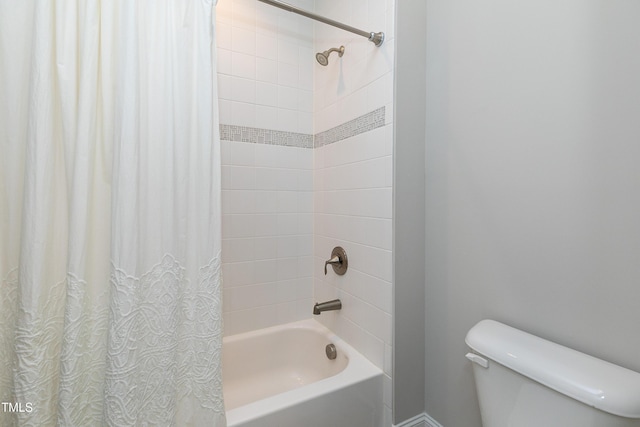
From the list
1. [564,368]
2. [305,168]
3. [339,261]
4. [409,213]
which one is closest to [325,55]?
[305,168]

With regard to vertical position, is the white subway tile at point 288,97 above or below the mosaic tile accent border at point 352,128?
above

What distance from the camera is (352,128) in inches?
56.6

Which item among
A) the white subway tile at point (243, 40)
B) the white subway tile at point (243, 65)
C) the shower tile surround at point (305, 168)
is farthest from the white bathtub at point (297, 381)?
the white subway tile at point (243, 40)

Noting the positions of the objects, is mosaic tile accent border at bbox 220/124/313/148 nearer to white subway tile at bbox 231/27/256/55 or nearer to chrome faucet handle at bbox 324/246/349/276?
white subway tile at bbox 231/27/256/55

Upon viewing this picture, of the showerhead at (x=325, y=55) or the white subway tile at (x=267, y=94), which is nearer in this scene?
the showerhead at (x=325, y=55)

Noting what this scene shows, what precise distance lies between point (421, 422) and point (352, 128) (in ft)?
4.69

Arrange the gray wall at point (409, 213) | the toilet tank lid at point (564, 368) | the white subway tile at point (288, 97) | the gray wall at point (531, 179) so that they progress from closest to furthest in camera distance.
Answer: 1. the toilet tank lid at point (564, 368)
2. the gray wall at point (531, 179)
3. the gray wall at point (409, 213)
4. the white subway tile at point (288, 97)

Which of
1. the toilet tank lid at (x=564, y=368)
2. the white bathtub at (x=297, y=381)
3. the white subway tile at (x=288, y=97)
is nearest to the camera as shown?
the toilet tank lid at (x=564, y=368)

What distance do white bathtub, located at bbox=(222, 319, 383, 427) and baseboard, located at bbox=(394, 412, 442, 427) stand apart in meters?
0.12

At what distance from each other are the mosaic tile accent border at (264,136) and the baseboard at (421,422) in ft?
5.03

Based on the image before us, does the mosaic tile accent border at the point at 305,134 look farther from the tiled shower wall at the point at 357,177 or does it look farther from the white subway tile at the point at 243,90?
the white subway tile at the point at 243,90

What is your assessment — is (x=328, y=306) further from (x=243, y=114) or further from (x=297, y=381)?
(x=243, y=114)

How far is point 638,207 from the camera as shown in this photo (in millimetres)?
684

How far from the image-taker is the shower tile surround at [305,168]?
128 centimetres
